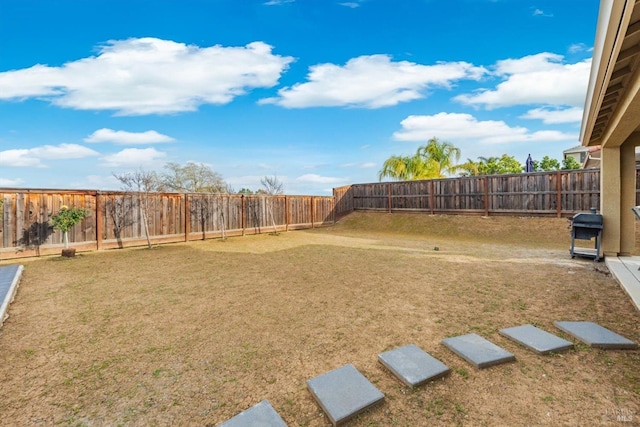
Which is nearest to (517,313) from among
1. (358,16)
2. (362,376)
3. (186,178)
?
(362,376)

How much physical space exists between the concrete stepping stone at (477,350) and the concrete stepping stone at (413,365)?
0.24 meters

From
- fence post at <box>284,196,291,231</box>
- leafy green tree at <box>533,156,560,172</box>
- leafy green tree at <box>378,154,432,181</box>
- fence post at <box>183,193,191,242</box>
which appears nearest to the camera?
fence post at <box>183,193,191,242</box>

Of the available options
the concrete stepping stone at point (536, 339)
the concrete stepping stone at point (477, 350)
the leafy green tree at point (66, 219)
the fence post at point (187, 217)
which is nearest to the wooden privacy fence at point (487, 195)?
the fence post at point (187, 217)

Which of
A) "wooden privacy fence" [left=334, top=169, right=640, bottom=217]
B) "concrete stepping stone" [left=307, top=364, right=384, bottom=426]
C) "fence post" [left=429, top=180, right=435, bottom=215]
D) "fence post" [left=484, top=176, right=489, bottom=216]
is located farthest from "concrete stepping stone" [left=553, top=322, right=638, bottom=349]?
"fence post" [left=429, top=180, right=435, bottom=215]

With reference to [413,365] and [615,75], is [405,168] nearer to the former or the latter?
[615,75]

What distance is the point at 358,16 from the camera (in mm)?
8844

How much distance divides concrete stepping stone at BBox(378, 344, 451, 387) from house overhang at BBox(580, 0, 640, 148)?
267 cm

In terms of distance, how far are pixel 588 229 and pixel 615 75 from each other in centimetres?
366

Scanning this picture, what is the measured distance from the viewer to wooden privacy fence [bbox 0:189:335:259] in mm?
6168

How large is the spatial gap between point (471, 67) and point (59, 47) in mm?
13909

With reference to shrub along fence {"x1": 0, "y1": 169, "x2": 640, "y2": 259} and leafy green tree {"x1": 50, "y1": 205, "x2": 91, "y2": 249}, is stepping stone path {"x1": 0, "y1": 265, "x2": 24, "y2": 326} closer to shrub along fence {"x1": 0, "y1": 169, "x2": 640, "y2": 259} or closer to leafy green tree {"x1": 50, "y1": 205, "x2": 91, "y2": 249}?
leafy green tree {"x1": 50, "y1": 205, "x2": 91, "y2": 249}

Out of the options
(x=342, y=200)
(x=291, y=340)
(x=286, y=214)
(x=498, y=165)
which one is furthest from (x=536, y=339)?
(x=498, y=165)

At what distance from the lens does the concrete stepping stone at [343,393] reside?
151cm

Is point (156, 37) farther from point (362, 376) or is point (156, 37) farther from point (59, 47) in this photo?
point (362, 376)
